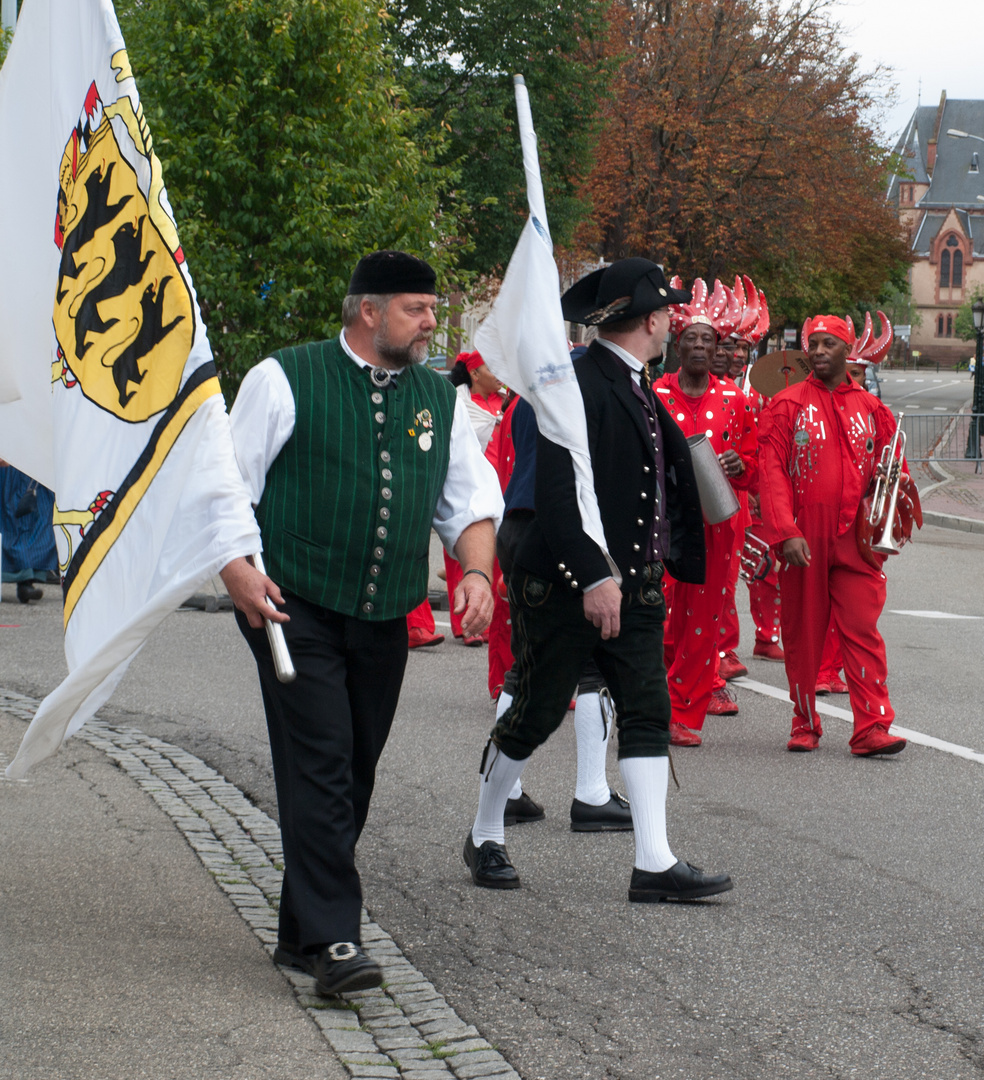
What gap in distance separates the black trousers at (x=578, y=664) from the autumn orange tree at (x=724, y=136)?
31.2 meters

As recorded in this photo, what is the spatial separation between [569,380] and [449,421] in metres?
0.47

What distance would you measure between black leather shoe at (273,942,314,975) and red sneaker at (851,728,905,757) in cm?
368

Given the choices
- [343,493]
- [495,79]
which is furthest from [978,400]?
[343,493]

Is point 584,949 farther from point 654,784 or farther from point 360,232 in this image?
point 360,232

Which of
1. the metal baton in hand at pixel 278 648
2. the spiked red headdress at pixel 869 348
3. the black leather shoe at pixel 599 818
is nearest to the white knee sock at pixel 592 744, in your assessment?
the black leather shoe at pixel 599 818

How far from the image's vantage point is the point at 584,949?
4363 mm

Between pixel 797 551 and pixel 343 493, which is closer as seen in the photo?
pixel 343 493

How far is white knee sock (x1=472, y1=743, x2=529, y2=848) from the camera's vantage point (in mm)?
5055

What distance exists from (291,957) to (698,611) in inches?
141

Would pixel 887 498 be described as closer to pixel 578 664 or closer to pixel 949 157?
pixel 578 664

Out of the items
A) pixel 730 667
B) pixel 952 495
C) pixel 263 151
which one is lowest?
pixel 952 495

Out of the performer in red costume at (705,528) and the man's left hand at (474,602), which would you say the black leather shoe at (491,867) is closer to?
the man's left hand at (474,602)

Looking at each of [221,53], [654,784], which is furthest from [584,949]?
[221,53]

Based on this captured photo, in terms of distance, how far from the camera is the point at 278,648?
3.66 m
